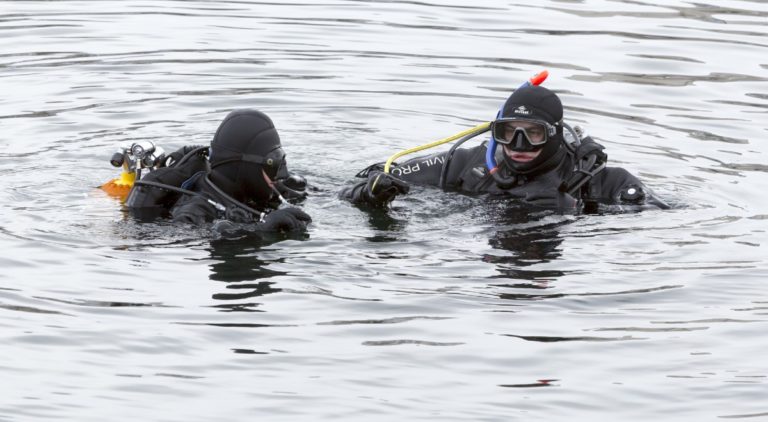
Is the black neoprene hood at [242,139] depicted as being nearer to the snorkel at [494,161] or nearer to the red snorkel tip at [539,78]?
the snorkel at [494,161]

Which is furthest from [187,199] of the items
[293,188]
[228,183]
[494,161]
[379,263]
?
[494,161]

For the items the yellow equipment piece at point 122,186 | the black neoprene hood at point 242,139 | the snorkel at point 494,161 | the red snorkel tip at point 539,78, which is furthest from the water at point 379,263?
the red snorkel tip at point 539,78

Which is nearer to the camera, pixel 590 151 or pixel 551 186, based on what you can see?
pixel 590 151

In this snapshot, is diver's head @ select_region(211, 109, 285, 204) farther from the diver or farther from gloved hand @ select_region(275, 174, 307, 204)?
gloved hand @ select_region(275, 174, 307, 204)

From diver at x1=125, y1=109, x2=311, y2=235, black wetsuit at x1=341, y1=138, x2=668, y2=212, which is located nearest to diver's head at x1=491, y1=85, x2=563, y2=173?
black wetsuit at x1=341, y1=138, x2=668, y2=212

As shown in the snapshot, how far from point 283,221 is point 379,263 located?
0.66 m

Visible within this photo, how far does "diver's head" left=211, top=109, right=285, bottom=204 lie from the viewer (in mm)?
8414

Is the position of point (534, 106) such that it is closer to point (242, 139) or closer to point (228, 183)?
point (242, 139)

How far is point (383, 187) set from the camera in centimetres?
886

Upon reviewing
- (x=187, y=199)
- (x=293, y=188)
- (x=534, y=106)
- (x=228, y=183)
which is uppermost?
(x=534, y=106)

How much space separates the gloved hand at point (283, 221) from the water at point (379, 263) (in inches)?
4.5

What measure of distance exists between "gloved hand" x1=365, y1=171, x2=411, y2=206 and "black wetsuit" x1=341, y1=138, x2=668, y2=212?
0.12 feet

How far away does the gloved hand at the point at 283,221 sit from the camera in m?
8.26

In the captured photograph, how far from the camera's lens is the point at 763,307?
745cm
